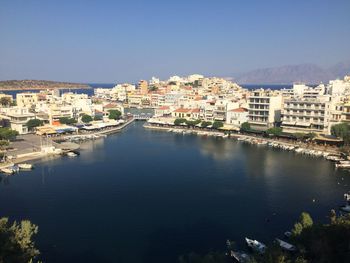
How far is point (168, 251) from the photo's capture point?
1511 cm

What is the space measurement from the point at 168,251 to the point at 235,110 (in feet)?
112

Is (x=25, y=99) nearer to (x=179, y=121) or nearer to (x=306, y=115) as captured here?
(x=179, y=121)

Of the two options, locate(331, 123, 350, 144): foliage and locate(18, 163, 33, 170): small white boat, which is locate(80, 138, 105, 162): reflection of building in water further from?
locate(331, 123, 350, 144): foliage

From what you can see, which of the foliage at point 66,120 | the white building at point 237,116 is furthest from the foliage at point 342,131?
the foliage at point 66,120

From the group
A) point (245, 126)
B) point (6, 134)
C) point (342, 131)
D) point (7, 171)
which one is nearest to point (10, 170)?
point (7, 171)

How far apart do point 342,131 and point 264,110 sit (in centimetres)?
1117

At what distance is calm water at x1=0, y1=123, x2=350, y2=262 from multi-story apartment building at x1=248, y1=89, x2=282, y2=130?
8.92 meters

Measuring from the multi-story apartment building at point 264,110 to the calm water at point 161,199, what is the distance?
8.92 meters

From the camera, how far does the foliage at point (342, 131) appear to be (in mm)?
32250

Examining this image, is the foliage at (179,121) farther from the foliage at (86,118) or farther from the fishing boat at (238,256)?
the fishing boat at (238,256)

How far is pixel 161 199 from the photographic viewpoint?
21.0 meters

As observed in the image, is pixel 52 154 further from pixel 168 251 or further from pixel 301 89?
pixel 301 89

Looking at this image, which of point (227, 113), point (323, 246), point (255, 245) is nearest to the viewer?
point (323, 246)

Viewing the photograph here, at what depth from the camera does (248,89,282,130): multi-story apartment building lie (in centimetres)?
4216
